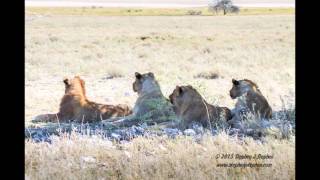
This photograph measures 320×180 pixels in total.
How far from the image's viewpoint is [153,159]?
654 centimetres

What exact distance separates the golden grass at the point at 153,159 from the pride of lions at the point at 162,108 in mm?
1224

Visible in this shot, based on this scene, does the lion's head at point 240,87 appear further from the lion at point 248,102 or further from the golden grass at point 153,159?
the golden grass at point 153,159

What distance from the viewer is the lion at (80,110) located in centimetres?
905

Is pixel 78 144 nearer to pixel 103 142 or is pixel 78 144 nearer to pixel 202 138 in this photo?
pixel 103 142

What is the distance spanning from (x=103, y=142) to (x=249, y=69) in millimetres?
5433

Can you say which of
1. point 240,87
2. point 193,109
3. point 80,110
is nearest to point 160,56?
point 80,110

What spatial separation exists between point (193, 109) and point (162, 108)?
65 centimetres

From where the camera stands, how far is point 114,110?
9.11 meters

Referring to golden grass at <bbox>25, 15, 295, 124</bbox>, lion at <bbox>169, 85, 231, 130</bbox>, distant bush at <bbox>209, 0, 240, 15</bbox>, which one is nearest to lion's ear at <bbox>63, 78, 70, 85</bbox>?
golden grass at <bbox>25, 15, 295, 124</bbox>

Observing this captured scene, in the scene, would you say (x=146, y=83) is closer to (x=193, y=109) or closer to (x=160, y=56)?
(x=193, y=109)

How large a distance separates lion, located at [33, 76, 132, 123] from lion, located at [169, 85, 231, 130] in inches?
34.4

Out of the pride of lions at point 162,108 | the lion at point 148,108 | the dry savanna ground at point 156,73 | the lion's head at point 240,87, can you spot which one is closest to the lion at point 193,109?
the pride of lions at point 162,108
